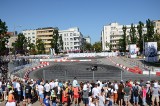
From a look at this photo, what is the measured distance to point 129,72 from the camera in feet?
123

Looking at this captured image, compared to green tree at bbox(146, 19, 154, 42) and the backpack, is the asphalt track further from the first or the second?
green tree at bbox(146, 19, 154, 42)

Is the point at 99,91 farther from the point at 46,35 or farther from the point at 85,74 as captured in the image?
the point at 46,35

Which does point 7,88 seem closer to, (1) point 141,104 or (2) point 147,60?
(1) point 141,104

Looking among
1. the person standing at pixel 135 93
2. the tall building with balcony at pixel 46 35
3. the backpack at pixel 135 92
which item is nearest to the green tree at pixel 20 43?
the tall building with balcony at pixel 46 35

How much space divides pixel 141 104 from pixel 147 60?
152ft

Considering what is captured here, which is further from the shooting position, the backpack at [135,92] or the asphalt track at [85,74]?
the asphalt track at [85,74]

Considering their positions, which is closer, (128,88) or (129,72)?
(128,88)

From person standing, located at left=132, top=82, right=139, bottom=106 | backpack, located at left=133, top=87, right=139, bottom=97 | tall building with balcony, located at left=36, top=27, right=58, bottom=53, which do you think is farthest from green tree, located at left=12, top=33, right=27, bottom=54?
backpack, located at left=133, top=87, right=139, bottom=97

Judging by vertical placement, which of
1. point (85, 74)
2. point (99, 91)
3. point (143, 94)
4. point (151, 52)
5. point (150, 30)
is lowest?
point (85, 74)

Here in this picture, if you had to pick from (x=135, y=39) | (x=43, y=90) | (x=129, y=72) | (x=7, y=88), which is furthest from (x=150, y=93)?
(x=135, y=39)

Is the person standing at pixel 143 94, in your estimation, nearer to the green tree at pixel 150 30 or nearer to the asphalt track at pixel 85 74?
the asphalt track at pixel 85 74

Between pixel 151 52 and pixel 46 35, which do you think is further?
pixel 46 35

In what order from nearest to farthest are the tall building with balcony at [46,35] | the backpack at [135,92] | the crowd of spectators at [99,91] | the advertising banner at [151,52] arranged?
the crowd of spectators at [99,91], the backpack at [135,92], the advertising banner at [151,52], the tall building with balcony at [46,35]

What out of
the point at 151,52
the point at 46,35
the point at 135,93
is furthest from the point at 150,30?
the point at 46,35
